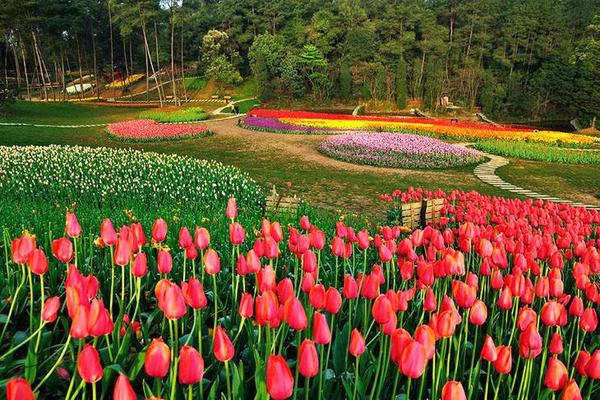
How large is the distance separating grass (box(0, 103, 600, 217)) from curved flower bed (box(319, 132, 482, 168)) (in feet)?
2.61

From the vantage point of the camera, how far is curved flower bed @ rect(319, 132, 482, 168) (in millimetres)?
17062

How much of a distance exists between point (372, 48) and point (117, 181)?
171 feet

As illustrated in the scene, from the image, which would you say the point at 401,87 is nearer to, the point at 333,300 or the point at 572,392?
the point at 333,300

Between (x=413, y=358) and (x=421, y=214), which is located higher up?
(x=413, y=358)

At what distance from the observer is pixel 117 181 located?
30.7ft

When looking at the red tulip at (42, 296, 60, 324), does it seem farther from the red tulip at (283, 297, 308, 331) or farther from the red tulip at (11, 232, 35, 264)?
the red tulip at (283, 297, 308, 331)

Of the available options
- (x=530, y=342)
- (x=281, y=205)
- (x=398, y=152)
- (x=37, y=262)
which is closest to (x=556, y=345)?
(x=530, y=342)

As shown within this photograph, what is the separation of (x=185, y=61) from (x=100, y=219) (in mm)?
72624

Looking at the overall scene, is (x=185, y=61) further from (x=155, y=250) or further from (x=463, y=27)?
(x=155, y=250)

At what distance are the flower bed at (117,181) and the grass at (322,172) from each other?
6.90ft

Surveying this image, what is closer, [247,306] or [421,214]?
[247,306]

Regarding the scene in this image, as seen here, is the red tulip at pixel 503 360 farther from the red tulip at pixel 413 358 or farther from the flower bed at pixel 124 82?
the flower bed at pixel 124 82

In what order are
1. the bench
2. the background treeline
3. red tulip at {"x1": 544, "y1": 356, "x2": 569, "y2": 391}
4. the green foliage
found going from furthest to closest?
the green foliage → the background treeline → the bench → red tulip at {"x1": 544, "y1": 356, "x2": 569, "y2": 391}

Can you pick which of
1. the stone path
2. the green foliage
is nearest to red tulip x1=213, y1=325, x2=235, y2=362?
the stone path
